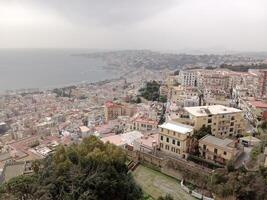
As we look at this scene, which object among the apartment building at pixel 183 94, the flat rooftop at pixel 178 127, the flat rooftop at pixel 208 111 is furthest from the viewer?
the apartment building at pixel 183 94

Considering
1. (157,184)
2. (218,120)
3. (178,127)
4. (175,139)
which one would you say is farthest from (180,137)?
(218,120)

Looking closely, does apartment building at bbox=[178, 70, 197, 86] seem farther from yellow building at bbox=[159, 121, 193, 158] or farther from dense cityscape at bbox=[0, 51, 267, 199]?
yellow building at bbox=[159, 121, 193, 158]

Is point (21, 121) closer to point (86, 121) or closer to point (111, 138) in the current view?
point (86, 121)

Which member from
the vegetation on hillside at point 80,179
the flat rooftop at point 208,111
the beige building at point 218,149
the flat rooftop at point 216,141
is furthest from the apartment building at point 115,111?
the vegetation on hillside at point 80,179

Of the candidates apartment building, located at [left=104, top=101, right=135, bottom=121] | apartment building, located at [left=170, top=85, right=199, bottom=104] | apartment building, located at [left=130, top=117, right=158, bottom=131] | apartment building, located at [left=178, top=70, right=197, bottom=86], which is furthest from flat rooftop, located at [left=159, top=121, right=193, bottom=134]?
apartment building, located at [left=178, top=70, right=197, bottom=86]

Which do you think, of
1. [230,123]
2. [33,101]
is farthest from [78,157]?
[33,101]

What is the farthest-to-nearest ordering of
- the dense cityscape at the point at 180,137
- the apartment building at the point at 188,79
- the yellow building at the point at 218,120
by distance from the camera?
the apartment building at the point at 188,79
the yellow building at the point at 218,120
the dense cityscape at the point at 180,137

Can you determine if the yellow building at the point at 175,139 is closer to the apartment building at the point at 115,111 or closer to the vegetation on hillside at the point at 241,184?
the vegetation on hillside at the point at 241,184
